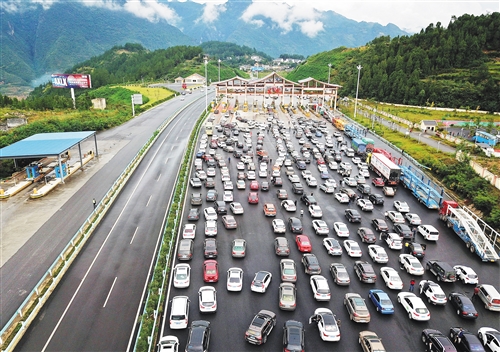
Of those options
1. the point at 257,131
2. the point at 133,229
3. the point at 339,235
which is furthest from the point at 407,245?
the point at 257,131

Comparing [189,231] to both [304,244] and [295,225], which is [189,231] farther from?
[304,244]

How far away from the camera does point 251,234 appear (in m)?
36.7

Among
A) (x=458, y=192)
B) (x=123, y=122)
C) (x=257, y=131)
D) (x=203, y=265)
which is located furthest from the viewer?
(x=123, y=122)

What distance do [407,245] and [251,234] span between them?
14252mm

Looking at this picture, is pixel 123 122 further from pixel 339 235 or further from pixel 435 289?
pixel 435 289

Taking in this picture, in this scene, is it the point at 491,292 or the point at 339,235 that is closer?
the point at 491,292

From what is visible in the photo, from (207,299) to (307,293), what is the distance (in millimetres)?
7486

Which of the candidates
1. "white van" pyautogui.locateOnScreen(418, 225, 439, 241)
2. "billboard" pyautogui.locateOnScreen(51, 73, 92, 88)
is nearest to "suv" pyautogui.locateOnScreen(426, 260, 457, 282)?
"white van" pyautogui.locateOnScreen(418, 225, 439, 241)

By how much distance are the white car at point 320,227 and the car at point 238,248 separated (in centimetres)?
790

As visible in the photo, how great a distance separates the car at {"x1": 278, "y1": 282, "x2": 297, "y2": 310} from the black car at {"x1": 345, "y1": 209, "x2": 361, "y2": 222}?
50.2ft

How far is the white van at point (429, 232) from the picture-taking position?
3644 cm

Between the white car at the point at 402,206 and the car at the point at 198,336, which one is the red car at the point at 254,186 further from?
the car at the point at 198,336

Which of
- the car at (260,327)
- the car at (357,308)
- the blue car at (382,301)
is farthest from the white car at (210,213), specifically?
the blue car at (382,301)

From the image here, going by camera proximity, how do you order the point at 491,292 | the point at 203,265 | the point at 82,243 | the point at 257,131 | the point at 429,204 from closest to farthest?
the point at 491,292 < the point at 203,265 < the point at 82,243 < the point at 429,204 < the point at 257,131
